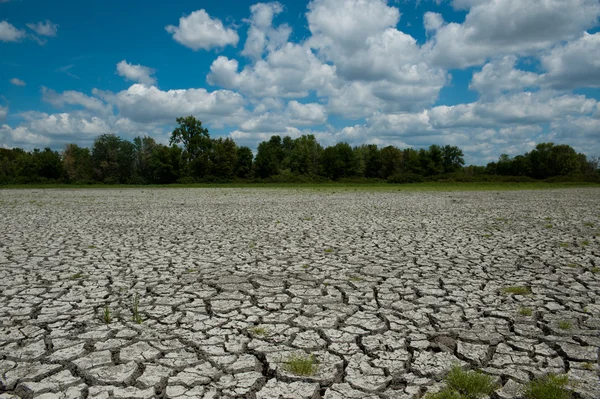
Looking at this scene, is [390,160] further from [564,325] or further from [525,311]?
[564,325]

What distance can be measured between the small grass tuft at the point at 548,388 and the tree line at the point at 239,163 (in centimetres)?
5625

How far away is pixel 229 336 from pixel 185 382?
2.99 ft

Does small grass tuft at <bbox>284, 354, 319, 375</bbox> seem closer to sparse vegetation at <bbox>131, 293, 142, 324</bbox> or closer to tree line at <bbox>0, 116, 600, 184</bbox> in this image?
sparse vegetation at <bbox>131, 293, 142, 324</bbox>

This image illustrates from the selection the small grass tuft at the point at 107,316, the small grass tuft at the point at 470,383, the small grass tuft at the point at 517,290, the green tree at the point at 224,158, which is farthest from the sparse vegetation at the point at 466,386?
the green tree at the point at 224,158

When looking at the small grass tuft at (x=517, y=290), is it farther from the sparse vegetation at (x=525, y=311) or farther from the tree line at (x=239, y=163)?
the tree line at (x=239, y=163)

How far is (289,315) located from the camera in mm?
4738

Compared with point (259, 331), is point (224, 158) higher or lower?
higher

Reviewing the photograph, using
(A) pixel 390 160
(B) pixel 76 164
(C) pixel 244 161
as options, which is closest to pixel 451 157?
(A) pixel 390 160

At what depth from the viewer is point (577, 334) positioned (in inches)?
162

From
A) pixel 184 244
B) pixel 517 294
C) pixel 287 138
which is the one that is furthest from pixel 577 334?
pixel 287 138

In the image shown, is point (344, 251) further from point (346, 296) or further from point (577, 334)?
point (577, 334)

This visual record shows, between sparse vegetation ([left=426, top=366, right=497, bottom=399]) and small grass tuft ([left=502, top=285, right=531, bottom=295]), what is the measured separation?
8.77 ft

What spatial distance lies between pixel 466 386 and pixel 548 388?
0.59 m

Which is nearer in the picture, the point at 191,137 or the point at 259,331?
the point at 259,331
